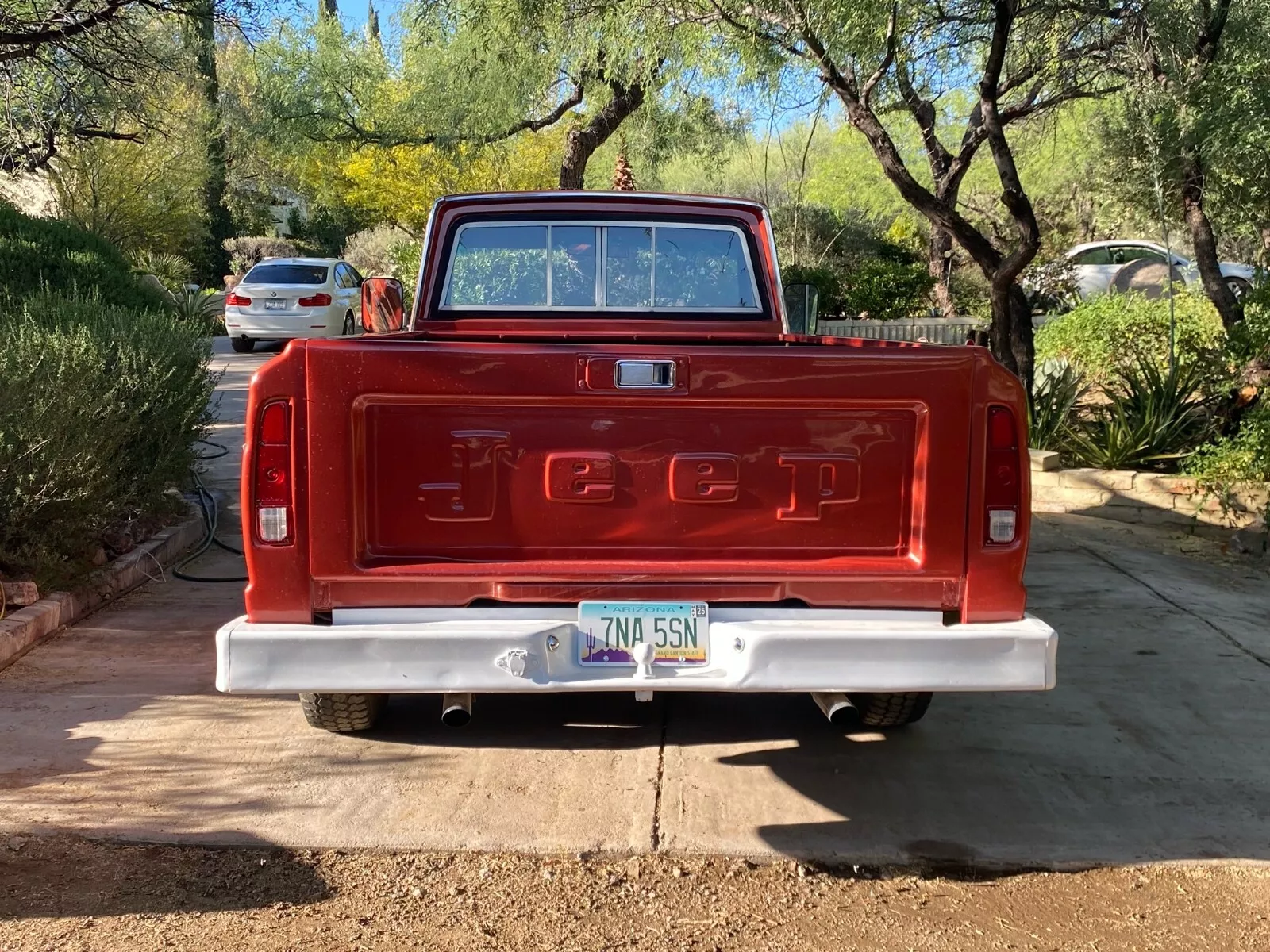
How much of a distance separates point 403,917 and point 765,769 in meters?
1.52

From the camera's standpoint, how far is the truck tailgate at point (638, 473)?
317 cm

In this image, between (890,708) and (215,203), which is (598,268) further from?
(215,203)

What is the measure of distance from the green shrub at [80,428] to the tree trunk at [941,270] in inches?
555

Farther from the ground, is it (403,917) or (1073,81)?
(1073,81)

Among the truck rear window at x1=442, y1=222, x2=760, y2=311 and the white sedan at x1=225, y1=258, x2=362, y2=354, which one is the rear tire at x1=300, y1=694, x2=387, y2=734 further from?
the white sedan at x1=225, y1=258, x2=362, y2=354

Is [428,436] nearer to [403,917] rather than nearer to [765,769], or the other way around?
[403,917]

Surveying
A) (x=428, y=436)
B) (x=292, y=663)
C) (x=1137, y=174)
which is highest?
(x=1137, y=174)

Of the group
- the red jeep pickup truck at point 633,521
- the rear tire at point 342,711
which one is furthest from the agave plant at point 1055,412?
the rear tire at point 342,711

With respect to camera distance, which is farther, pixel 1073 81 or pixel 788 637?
pixel 1073 81

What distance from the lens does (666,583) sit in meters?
3.29

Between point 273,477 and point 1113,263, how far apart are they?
2085 centimetres

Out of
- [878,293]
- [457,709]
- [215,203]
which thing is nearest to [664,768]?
[457,709]

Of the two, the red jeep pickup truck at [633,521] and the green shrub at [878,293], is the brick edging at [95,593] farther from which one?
the green shrub at [878,293]

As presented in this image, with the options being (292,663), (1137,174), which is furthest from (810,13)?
(292,663)
